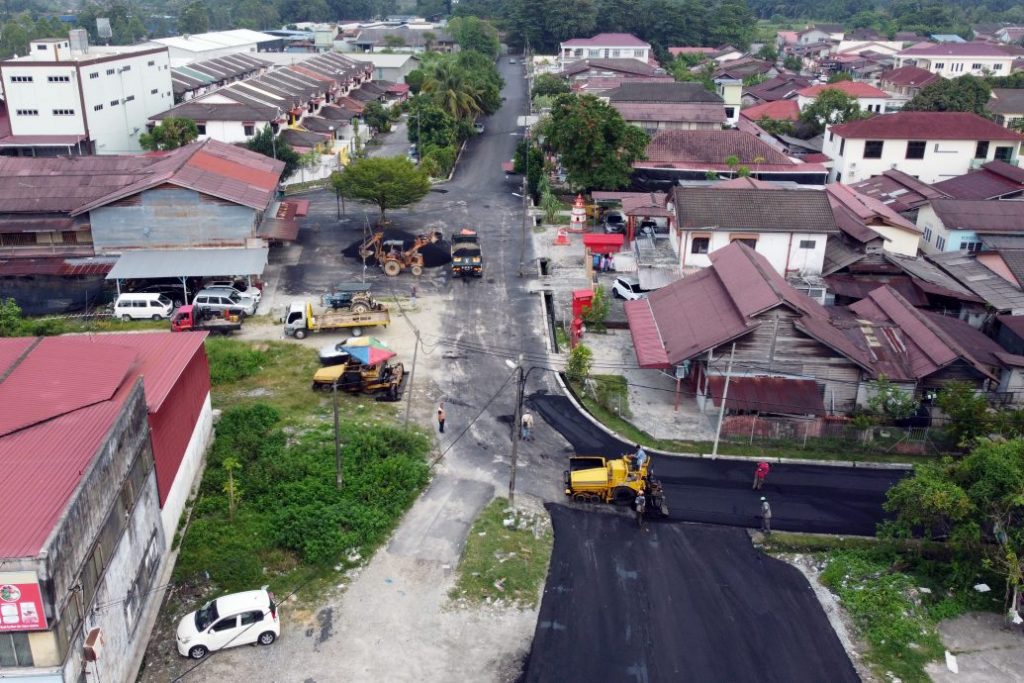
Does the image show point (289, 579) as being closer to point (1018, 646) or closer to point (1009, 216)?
point (1018, 646)

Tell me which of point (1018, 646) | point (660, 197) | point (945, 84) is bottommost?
point (1018, 646)

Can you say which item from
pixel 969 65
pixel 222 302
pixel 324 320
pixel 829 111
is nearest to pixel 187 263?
pixel 222 302

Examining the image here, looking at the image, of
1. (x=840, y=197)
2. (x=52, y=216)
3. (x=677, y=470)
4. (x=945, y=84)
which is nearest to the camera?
(x=677, y=470)

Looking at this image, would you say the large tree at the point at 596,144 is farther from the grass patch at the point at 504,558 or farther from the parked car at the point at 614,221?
the grass patch at the point at 504,558

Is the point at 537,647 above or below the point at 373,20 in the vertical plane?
below

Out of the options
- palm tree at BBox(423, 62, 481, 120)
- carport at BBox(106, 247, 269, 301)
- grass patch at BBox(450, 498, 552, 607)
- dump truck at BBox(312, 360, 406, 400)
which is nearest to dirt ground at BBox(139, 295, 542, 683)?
grass patch at BBox(450, 498, 552, 607)

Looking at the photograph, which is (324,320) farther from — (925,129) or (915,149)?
(925,129)

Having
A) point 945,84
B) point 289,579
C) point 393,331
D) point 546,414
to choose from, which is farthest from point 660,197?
→ point 945,84
